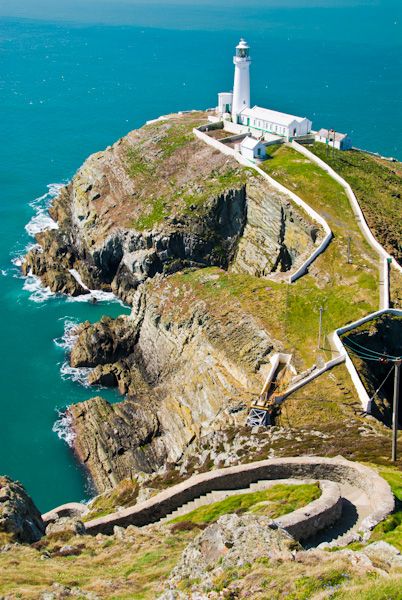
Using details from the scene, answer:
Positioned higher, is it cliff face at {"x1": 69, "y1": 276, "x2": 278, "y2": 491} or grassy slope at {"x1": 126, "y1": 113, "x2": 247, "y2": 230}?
grassy slope at {"x1": 126, "y1": 113, "x2": 247, "y2": 230}

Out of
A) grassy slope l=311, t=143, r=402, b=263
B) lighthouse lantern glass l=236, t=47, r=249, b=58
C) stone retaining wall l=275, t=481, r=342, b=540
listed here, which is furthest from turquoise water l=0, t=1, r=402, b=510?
lighthouse lantern glass l=236, t=47, r=249, b=58

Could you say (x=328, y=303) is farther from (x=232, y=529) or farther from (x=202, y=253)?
(x=232, y=529)

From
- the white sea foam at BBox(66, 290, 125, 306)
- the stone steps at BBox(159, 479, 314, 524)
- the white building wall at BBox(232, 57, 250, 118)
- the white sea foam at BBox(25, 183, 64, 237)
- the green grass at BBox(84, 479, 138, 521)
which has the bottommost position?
the green grass at BBox(84, 479, 138, 521)

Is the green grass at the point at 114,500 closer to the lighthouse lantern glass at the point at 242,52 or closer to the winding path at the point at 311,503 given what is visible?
the winding path at the point at 311,503

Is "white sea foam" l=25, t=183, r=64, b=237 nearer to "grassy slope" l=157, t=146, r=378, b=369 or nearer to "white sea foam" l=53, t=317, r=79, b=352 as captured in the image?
"white sea foam" l=53, t=317, r=79, b=352

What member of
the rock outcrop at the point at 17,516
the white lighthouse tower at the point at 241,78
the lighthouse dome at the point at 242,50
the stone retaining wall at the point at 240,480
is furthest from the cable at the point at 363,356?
the lighthouse dome at the point at 242,50

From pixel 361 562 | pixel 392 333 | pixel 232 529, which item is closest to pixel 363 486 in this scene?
pixel 232 529
